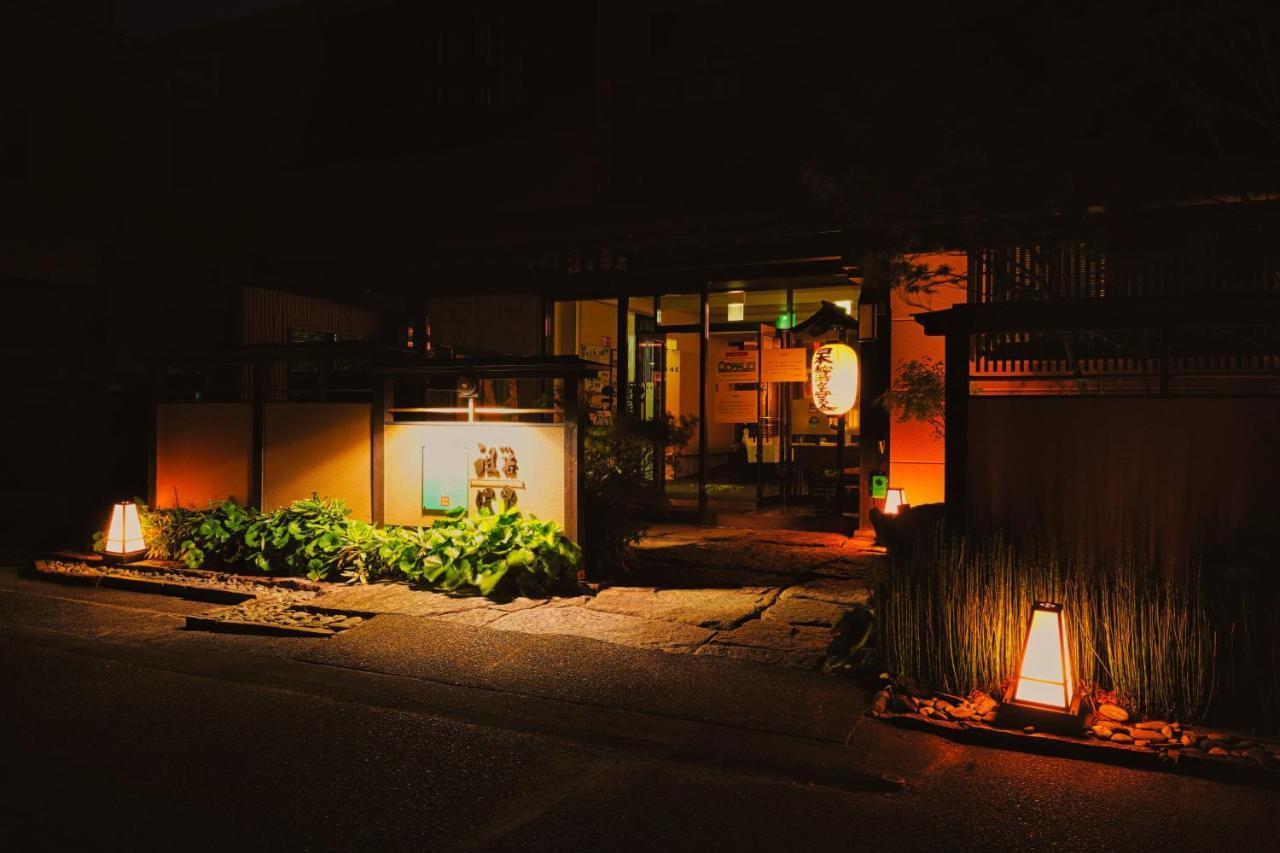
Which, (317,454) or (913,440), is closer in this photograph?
(317,454)

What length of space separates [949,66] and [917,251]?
2135 millimetres

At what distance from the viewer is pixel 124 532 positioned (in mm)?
11398

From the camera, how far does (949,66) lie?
10188mm

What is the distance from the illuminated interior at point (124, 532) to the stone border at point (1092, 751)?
10113mm

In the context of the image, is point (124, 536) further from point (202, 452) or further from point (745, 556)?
point (745, 556)

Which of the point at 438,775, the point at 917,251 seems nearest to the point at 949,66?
the point at 917,251

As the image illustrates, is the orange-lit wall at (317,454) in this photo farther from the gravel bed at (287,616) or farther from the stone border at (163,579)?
the gravel bed at (287,616)

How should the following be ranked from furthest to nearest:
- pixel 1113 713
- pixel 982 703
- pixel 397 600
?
pixel 397 600
pixel 982 703
pixel 1113 713

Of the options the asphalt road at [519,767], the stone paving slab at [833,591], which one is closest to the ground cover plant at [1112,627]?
the asphalt road at [519,767]

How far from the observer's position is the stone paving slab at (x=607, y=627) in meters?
Answer: 7.79

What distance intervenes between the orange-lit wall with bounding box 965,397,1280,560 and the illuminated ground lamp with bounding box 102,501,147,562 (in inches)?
408

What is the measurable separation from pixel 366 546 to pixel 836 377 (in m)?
6.90

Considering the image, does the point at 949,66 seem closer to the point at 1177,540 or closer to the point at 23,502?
the point at 1177,540

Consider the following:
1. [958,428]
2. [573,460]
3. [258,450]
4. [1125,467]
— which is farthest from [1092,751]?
[258,450]
